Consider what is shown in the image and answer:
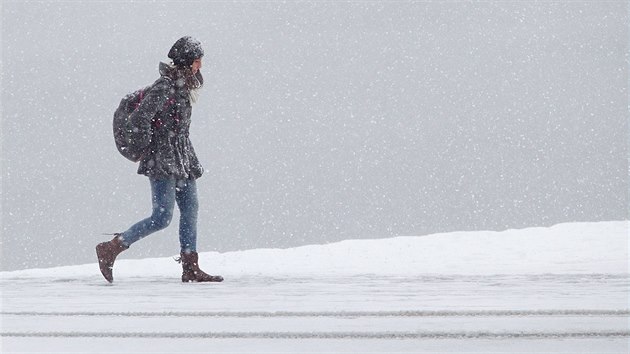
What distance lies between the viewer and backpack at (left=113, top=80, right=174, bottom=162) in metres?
5.09

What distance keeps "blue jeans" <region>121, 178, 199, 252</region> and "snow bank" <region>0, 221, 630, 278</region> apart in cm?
56

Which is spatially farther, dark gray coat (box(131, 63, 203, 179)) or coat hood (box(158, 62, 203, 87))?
coat hood (box(158, 62, 203, 87))

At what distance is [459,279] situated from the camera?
16.4ft

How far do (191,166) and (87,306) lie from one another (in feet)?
4.78

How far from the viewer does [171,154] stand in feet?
16.7

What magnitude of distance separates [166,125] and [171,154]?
179 millimetres

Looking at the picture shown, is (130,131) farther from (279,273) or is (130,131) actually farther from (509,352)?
(509,352)

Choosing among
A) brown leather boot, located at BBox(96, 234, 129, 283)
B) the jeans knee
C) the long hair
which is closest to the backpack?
the long hair

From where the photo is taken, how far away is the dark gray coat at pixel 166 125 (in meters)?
5.07

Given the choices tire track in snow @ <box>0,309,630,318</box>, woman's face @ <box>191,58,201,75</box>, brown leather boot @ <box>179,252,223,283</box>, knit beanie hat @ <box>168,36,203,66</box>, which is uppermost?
knit beanie hat @ <box>168,36,203,66</box>

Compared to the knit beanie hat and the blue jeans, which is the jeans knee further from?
the knit beanie hat

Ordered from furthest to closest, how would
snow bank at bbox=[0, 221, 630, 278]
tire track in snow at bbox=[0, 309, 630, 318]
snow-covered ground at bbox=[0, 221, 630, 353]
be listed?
snow bank at bbox=[0, 221, 630, 278] → tire track in snow at bbox=[0, 309, 630, 318] → snow-covered ground at bbox=[0, 221, 630, 353]

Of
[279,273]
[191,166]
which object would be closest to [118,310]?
[191,166]

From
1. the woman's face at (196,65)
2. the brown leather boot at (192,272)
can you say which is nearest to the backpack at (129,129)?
the woman's face at (196,65)
